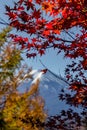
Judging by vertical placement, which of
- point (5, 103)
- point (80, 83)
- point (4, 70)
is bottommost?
point (5, 103)

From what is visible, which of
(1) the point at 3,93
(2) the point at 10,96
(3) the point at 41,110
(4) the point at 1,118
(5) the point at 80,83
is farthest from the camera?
(3) the point at 41,110

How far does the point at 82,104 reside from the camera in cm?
755

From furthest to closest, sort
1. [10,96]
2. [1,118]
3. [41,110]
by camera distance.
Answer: [41,110] → [10,96] → [1,118]

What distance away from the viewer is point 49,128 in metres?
7.57

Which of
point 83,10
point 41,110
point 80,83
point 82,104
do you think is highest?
point 83,10

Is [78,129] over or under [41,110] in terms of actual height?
over

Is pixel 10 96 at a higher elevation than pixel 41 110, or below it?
higher

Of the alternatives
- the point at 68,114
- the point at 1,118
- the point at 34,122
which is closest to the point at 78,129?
the point at 68,114

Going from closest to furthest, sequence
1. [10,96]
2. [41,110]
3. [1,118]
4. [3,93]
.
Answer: [1,118] → [3,93] → [10,96] → [41,110]

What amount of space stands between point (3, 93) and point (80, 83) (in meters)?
8.16

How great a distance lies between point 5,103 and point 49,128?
8916 mm

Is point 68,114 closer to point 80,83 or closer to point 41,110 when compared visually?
point 80,83

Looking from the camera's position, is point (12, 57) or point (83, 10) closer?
point (83, 10)

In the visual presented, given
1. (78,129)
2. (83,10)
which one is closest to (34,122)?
(78,129)
